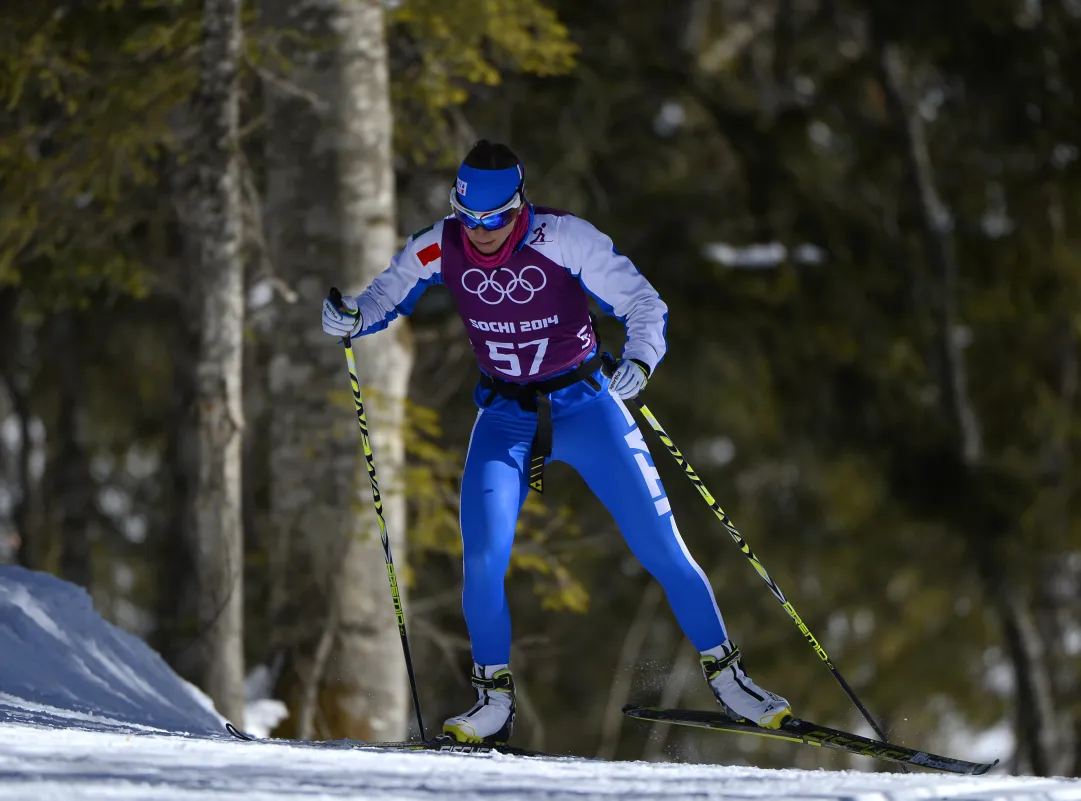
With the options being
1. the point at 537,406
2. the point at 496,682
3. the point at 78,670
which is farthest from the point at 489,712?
the point at 78,670

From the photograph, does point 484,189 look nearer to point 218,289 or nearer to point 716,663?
point 716,663

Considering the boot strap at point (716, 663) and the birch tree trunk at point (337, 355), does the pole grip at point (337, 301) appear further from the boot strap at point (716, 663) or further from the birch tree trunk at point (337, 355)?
the birch tree trunk at point (337, 355)

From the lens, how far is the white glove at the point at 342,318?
546 cm

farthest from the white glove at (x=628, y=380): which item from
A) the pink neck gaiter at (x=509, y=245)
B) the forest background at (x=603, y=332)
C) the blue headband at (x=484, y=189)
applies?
the forest background at (x=603, y=332)

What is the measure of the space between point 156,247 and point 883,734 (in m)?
6.72

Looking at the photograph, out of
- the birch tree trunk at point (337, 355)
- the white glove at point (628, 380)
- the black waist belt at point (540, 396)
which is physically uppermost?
the white glove at point (628, 380)

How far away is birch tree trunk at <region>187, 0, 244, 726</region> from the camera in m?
6.81

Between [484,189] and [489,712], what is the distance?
6.30 ft

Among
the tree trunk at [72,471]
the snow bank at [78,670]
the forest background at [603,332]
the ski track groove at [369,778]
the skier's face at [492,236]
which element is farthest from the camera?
the tree trunk at [72,471]

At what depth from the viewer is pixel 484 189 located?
16.5 ft

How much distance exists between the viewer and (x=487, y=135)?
10344mm

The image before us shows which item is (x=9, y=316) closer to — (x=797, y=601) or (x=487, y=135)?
(x=487, y=135)

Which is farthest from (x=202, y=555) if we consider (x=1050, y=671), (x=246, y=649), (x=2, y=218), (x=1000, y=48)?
(x=1050, y=671)

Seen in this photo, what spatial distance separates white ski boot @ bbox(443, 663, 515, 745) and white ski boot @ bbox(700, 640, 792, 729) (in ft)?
2.47
